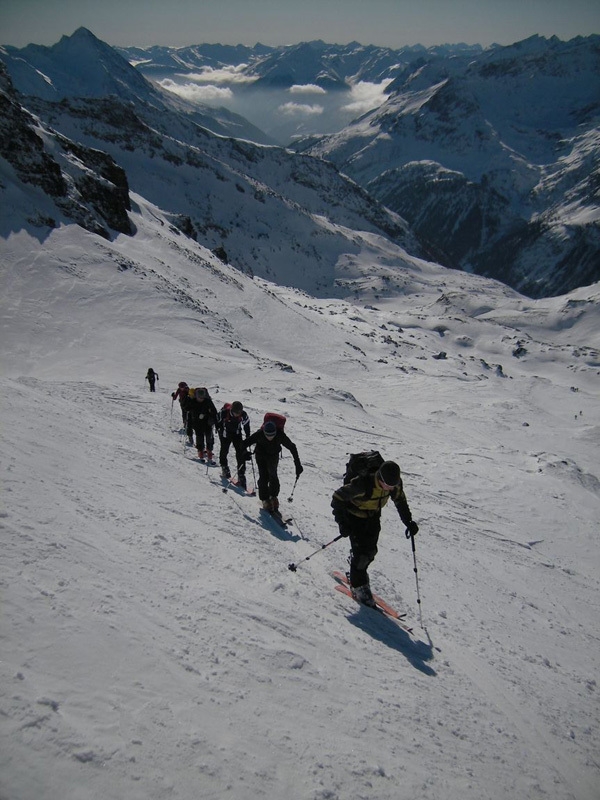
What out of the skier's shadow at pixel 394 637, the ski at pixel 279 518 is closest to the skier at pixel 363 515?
the skier's shadow at pixel 394 637

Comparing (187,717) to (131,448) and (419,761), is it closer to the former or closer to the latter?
(419,761)

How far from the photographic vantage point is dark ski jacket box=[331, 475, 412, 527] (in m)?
6.70

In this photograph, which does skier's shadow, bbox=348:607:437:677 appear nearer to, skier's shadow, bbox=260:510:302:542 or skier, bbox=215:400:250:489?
skier's shadow, bbox=260:510:302:542

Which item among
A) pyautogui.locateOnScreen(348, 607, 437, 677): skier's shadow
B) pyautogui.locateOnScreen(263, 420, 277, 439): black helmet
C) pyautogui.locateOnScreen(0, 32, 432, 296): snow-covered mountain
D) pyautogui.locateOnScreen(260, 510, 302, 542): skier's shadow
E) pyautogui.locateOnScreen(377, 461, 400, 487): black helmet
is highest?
pyautogui.locateOnScreen(0, 32, 432, 296): snow-covered mountain

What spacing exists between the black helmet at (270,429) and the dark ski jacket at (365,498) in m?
2.40

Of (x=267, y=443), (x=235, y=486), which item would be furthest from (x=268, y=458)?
(x=235, y=486)

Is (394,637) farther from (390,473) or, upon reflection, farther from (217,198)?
(217,198)

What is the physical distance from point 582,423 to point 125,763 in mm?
44599

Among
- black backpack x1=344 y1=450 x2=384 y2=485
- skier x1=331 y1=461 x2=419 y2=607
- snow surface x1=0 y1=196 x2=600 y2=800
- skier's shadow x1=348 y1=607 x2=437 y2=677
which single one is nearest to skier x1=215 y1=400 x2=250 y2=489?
snow surface x1=0 y1=196 x2=600 y2=800

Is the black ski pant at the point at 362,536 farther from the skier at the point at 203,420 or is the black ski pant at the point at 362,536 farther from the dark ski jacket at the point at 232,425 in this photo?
the skier at the point at 203,420

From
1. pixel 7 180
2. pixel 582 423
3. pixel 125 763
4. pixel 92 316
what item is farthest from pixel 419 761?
pixel 7 180

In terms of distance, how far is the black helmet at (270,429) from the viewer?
29.3ft

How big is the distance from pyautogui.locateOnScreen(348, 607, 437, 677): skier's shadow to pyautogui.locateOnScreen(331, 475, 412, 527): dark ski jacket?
4.41 ft

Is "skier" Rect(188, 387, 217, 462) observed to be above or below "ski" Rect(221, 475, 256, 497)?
above
